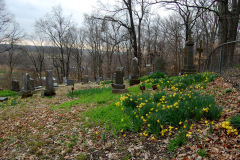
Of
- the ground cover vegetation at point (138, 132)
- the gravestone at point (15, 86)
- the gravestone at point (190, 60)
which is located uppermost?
the gravestone at point (190, 60)

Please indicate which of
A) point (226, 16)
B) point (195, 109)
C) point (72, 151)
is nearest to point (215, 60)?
point (226, 16)

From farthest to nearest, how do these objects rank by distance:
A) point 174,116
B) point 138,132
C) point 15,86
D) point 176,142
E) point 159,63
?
point 159,63
point 15,86
point 138,132
point 174,116
point 176,142

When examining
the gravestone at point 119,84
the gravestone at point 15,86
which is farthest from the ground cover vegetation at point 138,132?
the gravestone at point 15,86

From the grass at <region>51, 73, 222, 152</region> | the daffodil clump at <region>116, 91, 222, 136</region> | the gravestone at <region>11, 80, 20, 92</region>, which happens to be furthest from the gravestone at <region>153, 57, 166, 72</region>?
the gravestone at <region>11, 80, 20, 92</region>

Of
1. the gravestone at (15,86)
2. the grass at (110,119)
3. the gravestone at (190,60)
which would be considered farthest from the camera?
the gravestone at (15,86)

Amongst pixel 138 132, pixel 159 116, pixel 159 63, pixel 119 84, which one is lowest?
pixel 138 132

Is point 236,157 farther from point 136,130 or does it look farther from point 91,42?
point 91,42

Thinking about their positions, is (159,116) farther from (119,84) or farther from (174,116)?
(119,84)

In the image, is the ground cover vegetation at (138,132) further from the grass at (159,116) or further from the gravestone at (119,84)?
the gravestone at (119,84)

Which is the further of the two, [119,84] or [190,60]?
[190,60]

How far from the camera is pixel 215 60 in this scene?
9945mm

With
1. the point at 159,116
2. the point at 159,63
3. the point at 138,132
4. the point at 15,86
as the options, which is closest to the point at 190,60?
the point at 159,63

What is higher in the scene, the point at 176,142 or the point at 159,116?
the point at 159,116

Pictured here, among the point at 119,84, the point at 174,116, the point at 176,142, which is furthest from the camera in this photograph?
the point at 119,84
